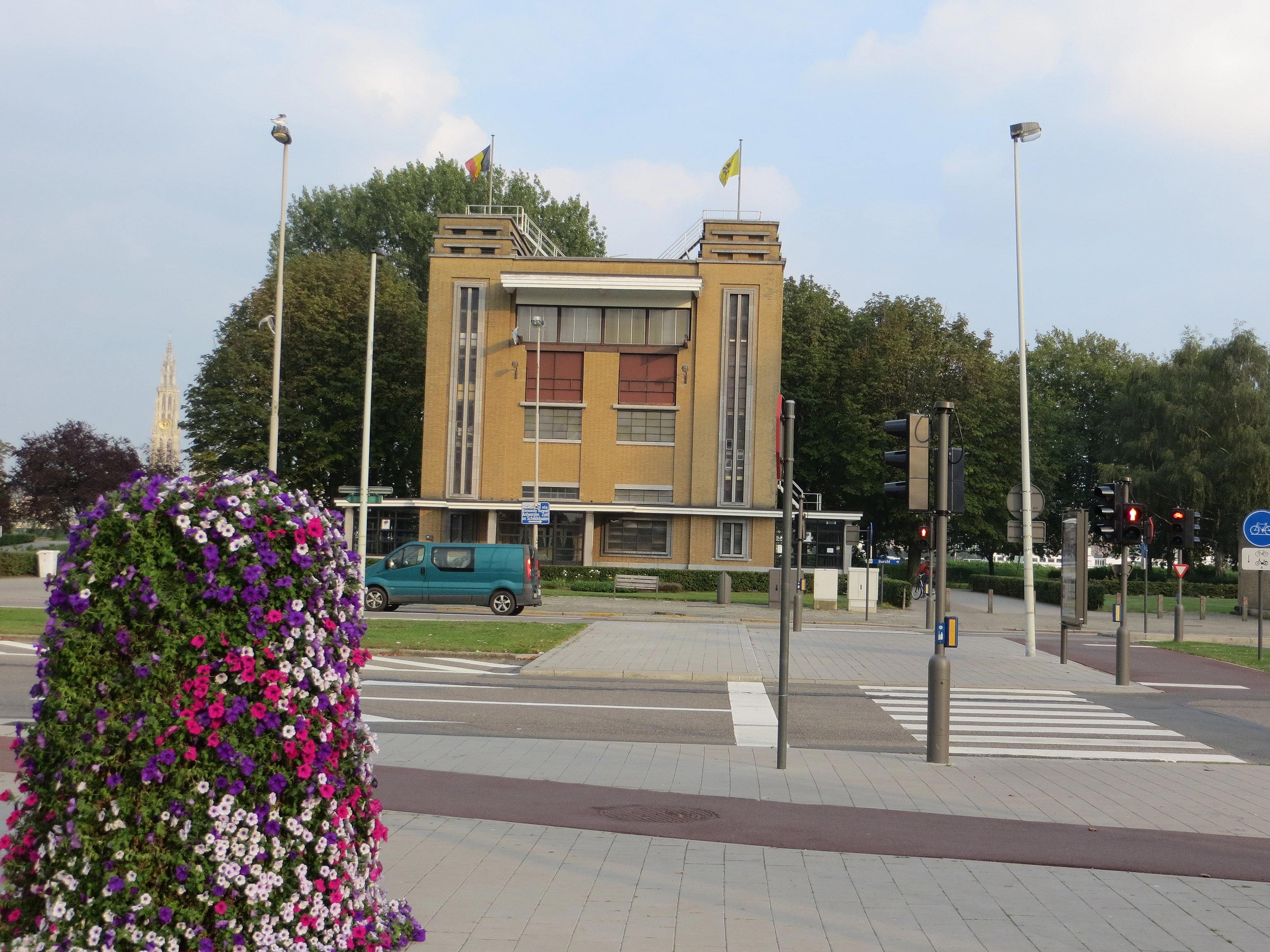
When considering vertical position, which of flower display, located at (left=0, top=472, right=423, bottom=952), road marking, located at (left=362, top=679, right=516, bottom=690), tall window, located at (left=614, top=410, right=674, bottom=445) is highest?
tall window, located at (left=614, top=410, right=674, bottom=445)

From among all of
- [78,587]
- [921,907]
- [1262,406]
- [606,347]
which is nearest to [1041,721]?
[921,907]

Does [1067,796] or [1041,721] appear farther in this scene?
[1041,721]

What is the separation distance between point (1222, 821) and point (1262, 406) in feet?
167

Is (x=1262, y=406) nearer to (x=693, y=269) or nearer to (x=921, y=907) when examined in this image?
(x=693, y=269)

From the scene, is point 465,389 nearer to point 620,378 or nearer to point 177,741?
point 620,378

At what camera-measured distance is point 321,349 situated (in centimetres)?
5547

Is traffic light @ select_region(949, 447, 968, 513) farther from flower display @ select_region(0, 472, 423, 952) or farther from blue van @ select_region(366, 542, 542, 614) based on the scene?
blue van @ select_region(366, 542, 542, 614)

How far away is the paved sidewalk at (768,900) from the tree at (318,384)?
47305mm

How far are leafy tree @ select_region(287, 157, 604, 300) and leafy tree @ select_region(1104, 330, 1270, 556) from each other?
113 ft

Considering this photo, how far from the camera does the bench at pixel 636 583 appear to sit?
4112 cm

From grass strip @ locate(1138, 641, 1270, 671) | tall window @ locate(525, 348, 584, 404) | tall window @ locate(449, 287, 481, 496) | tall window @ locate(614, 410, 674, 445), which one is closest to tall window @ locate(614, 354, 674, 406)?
tall window @ locate(614, 410, 674, 445)

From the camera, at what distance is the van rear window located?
30000mm

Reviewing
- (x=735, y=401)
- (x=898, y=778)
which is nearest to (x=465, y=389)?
(x=735, y=401)

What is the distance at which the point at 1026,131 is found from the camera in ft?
76.1
